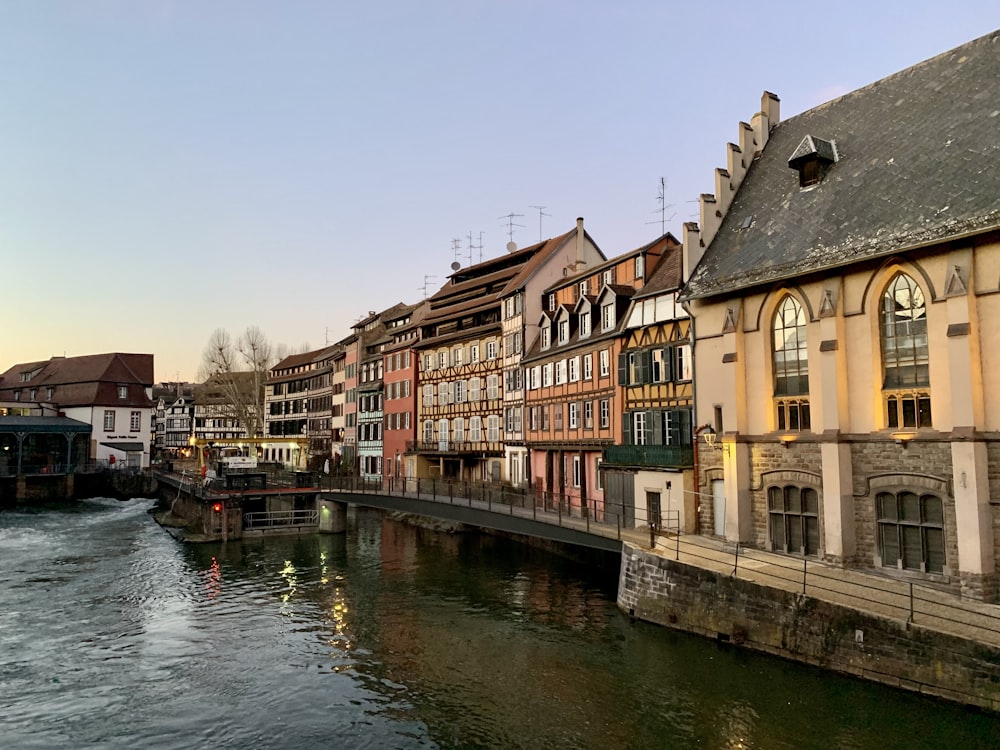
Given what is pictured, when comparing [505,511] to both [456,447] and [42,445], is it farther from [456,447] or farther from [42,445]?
[42,445]

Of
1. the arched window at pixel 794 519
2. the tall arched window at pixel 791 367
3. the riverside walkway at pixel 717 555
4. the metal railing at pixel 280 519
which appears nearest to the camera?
the riverside walkway at pixel 717 555

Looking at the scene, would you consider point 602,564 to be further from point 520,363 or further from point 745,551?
point 520,363

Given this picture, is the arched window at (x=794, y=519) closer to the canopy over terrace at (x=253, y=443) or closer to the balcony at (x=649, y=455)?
the balcony at (x=649, y=455)

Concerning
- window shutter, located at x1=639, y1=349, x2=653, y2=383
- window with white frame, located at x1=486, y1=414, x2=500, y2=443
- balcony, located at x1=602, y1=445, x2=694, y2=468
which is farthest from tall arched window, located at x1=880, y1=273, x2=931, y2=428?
window with white frame, located at x1=486, y1=414, x2=500, y2=443

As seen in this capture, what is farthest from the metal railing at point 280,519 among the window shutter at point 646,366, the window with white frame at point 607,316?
the window shutter at point 646,366

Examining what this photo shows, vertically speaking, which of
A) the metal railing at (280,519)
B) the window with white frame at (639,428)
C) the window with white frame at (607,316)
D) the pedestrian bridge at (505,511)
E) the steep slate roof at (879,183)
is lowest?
the metal railing at (280,519)

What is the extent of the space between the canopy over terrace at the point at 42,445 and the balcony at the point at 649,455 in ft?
165

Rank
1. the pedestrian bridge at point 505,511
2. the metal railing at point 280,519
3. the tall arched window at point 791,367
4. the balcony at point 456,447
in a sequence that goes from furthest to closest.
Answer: the balcony at point 456,447 → the metal railing at point 280,519 → the pedestrian bridge at point 505,511 → the tall arched window at point 791,367

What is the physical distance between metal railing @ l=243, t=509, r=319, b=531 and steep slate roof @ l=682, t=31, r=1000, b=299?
89.1ft

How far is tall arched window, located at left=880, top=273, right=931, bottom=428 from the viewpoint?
1850 cm

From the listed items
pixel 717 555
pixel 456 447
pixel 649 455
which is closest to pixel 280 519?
pixel 456 447

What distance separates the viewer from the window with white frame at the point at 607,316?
30.7 m

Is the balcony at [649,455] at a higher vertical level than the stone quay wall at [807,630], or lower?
higher

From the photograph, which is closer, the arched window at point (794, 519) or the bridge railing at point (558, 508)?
the arched window at point (794, 519)
